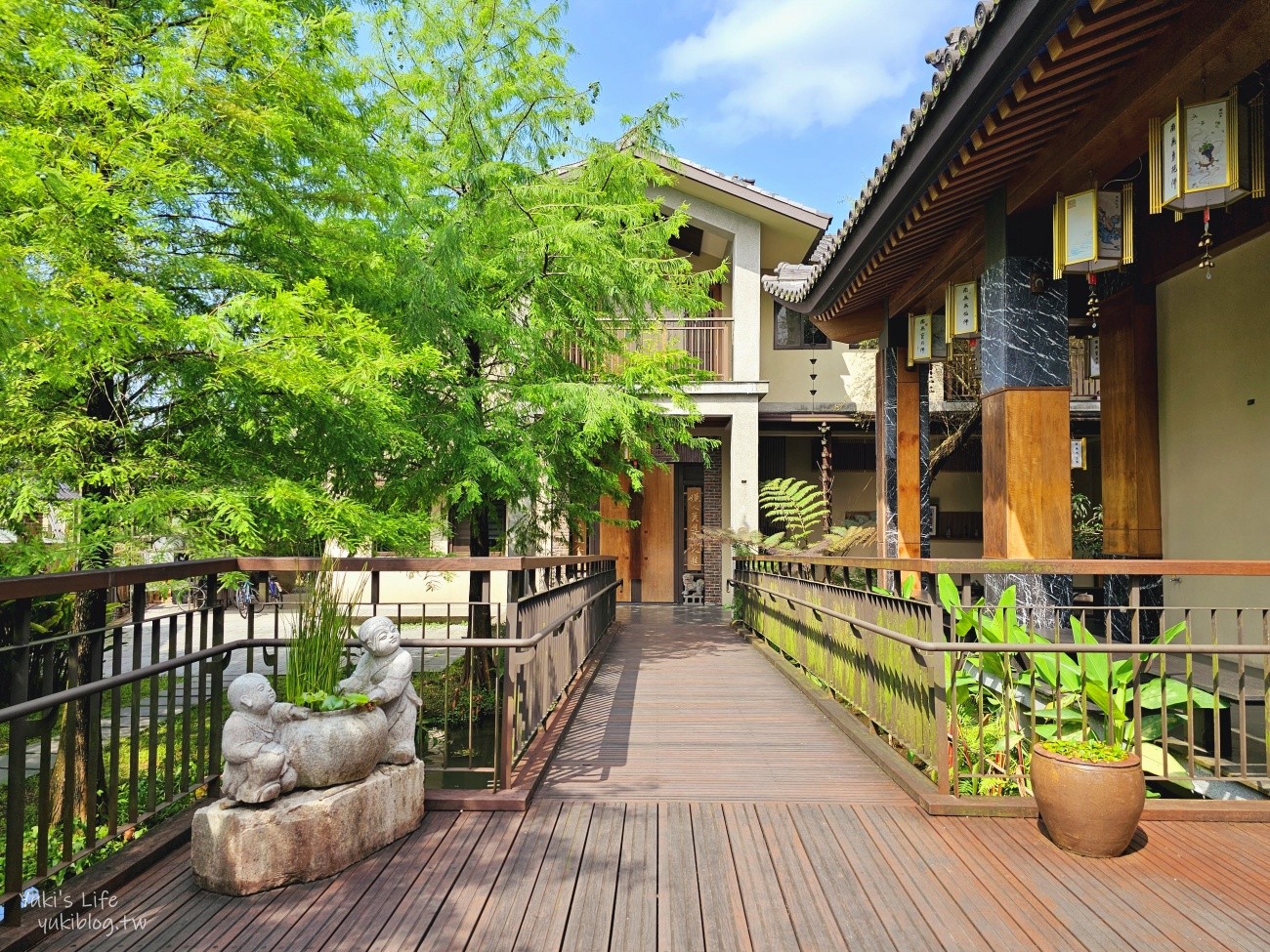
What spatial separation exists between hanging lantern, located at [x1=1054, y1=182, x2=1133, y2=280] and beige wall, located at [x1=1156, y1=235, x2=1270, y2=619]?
9.87 feet

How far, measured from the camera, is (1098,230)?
4.77 m

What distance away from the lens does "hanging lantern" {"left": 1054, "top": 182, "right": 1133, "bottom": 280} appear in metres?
4.75

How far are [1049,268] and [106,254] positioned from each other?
248 inches

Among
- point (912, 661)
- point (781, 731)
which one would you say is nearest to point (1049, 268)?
point (912, 661)

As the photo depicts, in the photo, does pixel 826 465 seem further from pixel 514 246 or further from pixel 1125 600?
pixel 514 246

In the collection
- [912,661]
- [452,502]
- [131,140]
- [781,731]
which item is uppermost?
[131,140]

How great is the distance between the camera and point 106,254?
414cm

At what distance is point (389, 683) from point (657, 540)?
11119 millimetres

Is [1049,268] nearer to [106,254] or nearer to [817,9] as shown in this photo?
[106,254]

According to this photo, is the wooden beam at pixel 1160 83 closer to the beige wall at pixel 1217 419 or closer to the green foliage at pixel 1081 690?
the green foliage at pixel 1081 690

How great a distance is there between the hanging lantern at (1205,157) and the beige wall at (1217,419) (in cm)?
343

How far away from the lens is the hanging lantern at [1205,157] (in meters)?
3.70


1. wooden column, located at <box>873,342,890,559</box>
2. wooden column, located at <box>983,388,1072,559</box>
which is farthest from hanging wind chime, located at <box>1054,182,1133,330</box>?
wooden column, located at <box>873,342,890,559</box>

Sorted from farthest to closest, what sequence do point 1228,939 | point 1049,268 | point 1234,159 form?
point 1049,268
point 1234,159
point 1228,939
